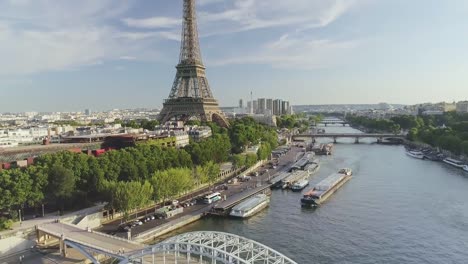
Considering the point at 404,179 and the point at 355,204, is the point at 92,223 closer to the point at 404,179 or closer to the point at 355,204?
the point at 355,204

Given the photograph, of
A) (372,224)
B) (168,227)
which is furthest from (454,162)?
(168,227)

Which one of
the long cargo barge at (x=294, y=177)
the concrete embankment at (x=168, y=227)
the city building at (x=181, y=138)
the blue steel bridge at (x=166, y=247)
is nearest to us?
the blue steel bridge at (x=166, y=247)

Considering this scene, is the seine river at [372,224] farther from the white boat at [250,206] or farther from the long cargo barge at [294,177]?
the long cargo barge at [294,177]

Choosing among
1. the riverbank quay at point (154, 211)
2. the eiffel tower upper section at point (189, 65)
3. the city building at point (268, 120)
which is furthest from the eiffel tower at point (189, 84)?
the city building at point (268, 120)

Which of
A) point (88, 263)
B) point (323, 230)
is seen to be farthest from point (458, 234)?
point (88, 263)

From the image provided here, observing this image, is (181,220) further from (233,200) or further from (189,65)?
(189,65)

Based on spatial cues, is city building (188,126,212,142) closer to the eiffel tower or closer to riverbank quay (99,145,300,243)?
riverbank quay (99,145,300,243)
